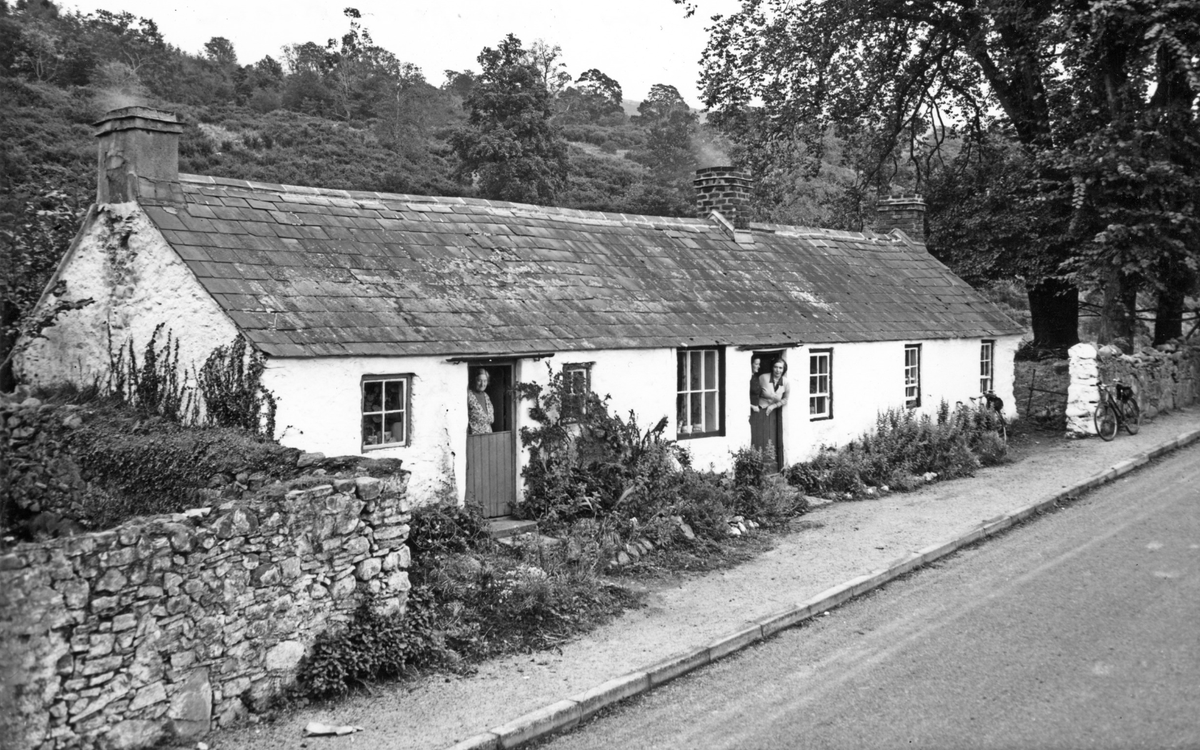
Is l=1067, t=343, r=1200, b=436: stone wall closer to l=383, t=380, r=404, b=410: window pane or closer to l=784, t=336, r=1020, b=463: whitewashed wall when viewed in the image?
l=784, t=336, r=1020, b=463: whitewashed wall

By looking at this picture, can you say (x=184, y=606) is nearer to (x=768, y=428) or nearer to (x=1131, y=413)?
(x=768, y=428)

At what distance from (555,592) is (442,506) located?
2507 mm

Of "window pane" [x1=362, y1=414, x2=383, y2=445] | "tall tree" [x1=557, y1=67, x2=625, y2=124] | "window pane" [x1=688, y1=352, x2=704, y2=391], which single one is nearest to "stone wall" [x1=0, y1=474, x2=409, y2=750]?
"window pane" [x1=362, y1=414, x2=383, y2=445]

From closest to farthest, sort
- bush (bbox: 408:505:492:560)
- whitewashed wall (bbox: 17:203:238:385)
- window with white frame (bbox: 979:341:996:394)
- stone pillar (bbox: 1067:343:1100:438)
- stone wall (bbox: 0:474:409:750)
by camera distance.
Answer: stone wall (bbox: 0:474:409:750), bush (bbox: 408:505:492:560), whitewashed wall (bbox: 17:203:238:385), stone pillar (bbox: 1067:343:1100:438), window with white frame (bbox: 979:341:996:394)

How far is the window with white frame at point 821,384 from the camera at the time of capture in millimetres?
17266

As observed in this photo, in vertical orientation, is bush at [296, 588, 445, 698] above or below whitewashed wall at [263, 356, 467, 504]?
below

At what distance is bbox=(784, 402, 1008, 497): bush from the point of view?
53.7 feet

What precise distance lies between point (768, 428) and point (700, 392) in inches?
74.2

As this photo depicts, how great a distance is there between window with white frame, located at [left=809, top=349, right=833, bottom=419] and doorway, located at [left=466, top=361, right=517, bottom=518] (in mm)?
6552

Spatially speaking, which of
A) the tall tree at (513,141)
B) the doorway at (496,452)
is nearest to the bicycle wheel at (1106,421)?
the doorway at (496,452)

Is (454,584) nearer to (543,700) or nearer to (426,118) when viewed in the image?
(543,700)

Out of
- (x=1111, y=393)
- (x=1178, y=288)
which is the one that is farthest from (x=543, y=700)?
(x=1178, y=288)

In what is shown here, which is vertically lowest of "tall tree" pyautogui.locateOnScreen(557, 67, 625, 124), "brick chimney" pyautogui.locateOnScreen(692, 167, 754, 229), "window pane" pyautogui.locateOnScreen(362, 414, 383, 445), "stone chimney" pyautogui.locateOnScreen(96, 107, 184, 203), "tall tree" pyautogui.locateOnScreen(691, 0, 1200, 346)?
"window pane" pyautogui.locateOnScreen(362, 414, 383, 445)

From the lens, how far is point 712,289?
16.9m
